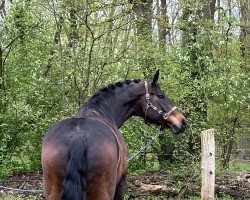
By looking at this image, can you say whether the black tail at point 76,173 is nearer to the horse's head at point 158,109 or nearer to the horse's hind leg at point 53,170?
the horse's hind leg at point 53,170

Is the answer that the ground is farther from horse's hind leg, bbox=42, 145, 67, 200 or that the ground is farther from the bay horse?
horse's hind leg, bbox=42, 145, 67, 200

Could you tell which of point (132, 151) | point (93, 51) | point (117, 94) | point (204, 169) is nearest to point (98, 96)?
point (117, 94)

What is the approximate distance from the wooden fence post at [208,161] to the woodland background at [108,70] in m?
2.45

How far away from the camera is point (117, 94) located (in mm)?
5672

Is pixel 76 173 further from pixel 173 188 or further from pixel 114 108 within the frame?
pixel 173 188

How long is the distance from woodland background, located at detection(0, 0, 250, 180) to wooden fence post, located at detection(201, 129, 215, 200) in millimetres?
2449

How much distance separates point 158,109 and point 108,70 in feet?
14.7

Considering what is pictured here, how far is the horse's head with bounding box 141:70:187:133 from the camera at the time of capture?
5.85m

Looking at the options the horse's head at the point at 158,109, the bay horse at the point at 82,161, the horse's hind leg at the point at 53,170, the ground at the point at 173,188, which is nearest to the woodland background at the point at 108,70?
the ground at the point at 173,188

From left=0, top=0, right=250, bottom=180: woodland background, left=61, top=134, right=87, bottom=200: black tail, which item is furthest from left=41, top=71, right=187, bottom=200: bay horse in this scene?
left=0, top=0, right=250, bottom=180: woodland background

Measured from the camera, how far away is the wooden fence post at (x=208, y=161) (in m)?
6.77

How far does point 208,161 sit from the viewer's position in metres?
6.82

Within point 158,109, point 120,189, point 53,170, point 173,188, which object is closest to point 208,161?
point 158,109

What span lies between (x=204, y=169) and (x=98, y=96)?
8.06 feet
